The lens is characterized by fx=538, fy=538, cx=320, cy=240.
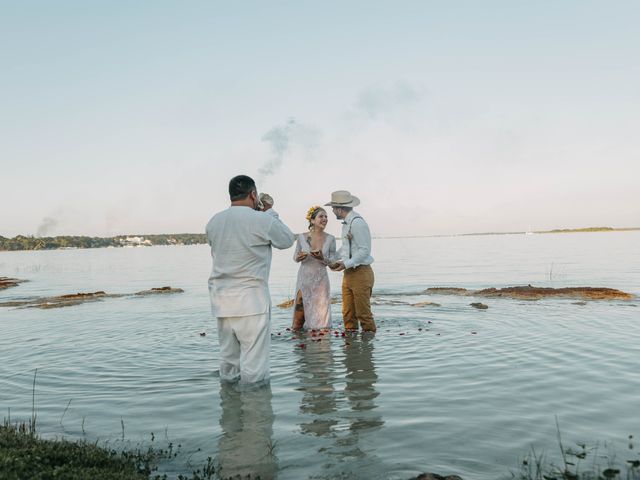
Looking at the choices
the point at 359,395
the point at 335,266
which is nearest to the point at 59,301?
the point at 335,266

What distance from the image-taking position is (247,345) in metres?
7.05

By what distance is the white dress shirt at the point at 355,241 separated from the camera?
1119cm

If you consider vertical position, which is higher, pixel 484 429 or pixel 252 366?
pixel 252 366

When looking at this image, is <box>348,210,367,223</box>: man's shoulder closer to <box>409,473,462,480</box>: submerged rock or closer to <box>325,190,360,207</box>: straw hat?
<box>325,190,360,207</box>: straw hat

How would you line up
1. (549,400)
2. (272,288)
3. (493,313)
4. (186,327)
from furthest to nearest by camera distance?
(272,288), (493,313), (186,327), (549,400)

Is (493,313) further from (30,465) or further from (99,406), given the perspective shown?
(30,465)

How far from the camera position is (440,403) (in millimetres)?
6754

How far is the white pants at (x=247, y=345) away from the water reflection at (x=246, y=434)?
26 centimetres

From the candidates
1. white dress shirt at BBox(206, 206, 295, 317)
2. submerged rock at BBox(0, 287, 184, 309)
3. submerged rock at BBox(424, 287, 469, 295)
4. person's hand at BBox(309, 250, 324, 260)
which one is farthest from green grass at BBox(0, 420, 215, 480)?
submerged rock at BBox(424, 287, 469, 295)

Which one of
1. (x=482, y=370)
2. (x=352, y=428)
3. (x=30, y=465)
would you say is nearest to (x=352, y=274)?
(x=482, y=370)

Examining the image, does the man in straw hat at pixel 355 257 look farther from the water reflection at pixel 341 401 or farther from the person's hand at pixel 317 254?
the water reflection at pixel 341 401

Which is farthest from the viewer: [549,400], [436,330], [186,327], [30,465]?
[186,327]

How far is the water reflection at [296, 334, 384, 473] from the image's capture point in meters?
5.31

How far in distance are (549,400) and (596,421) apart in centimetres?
82
